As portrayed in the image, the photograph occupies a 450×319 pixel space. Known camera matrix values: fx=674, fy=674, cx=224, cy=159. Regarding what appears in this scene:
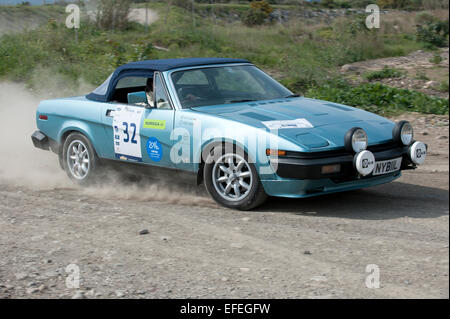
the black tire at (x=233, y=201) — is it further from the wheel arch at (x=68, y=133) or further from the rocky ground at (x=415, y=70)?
the rocky ground at (x=415, y=70)

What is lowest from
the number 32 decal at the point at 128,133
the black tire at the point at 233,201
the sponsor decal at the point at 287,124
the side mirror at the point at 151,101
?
the black tire at the point at 233,201

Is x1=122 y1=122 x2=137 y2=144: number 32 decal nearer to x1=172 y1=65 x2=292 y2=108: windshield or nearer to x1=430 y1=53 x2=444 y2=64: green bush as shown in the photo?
x1=172 y1=65 x2=292 y2=108: windshield

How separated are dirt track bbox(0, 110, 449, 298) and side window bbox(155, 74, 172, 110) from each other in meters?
0.97

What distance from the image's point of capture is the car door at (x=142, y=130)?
691cm

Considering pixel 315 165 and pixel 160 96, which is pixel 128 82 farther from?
pixel 315 165

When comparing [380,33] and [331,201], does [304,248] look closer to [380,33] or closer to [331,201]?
[331,201]

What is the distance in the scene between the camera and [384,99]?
11742mm

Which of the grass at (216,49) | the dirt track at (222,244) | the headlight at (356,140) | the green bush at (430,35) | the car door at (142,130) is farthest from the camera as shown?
the green bush at (430,35)

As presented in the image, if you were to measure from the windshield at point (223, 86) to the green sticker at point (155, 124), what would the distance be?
0.95ft

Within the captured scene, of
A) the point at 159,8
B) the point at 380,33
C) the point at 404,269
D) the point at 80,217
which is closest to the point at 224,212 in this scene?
the point at 80,217

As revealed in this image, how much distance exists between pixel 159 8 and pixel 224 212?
30.0 m

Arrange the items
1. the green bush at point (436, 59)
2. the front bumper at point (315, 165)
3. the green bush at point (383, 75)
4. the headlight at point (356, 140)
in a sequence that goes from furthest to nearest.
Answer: the green bush at point (436, 59)
the green bush at point (383, 75)
the headlight at point (356, 140)
the front bumper at point (315, 165)

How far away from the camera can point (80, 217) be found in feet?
21.2

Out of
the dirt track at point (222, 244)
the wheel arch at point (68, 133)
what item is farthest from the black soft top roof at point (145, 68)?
the dirt track at point (222, 244)
